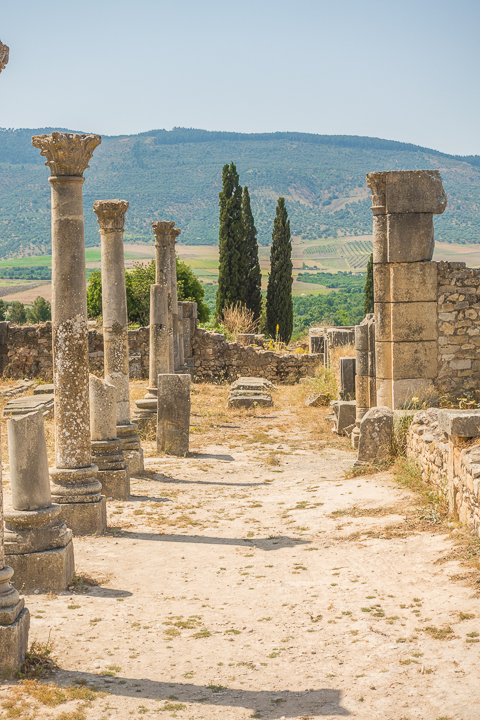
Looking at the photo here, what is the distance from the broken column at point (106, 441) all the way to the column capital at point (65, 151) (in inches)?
102

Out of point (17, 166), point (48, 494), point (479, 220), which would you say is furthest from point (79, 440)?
point (17, 166)

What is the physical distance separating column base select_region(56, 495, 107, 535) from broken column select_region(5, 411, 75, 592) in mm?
1447

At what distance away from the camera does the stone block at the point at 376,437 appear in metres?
9.90

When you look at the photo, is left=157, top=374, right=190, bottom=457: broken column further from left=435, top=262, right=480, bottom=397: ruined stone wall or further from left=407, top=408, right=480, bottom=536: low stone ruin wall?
left=407, top=408, right=480, bottom=536: low stone ruin wall

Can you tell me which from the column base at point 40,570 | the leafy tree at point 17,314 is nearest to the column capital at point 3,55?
the column base at point 40,570

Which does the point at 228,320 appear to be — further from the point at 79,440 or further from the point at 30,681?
the point at 30,681

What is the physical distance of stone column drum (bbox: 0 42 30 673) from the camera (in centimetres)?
419

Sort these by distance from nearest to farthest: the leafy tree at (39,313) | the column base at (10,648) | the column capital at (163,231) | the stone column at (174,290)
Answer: the column base at (10,648)
the column capital at (163,231)
the stone column at (174,290)
the leafy tree at (39,313)

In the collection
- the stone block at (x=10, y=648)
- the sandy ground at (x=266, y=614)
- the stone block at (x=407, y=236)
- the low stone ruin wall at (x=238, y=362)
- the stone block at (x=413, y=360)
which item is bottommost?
the sandy ground at (x=266, y=614)

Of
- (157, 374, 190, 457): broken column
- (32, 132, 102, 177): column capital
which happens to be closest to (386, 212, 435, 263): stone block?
(157, 374, 190, 457): broken column

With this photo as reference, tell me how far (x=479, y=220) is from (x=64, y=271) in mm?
161126

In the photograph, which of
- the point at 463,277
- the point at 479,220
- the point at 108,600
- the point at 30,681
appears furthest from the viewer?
the point at 479,220

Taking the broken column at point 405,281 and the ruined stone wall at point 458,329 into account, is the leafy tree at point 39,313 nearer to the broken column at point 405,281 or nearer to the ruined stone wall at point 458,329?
the broken column at point 405,281

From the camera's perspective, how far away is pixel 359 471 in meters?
9.85
